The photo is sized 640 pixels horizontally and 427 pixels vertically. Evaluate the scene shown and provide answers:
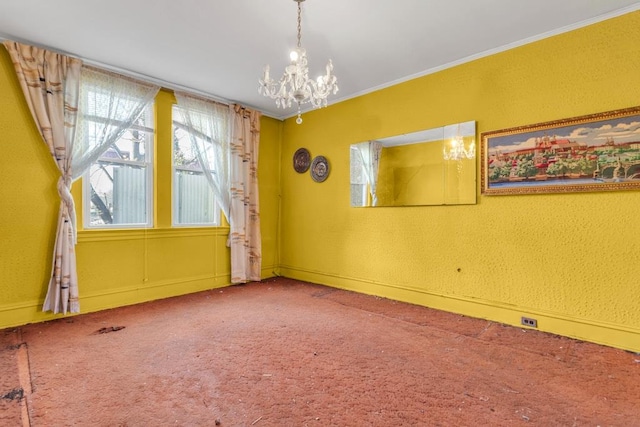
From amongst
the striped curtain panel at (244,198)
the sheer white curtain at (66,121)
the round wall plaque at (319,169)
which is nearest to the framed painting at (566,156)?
the round wall plaque at (319,169)

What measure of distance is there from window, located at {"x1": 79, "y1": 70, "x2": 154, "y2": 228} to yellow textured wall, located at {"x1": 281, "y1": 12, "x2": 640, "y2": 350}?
241 centimetres

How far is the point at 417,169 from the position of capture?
11.9ft

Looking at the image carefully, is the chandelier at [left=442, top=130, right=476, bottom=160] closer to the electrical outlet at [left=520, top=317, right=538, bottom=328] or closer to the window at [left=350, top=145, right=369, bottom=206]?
the window at [left=350, top=145, right=369, bottom=206]

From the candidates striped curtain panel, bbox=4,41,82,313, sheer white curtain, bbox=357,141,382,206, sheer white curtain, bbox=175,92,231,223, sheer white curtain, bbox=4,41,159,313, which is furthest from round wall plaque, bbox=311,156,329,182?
striped curtain panel, bbox=4,41,82,313

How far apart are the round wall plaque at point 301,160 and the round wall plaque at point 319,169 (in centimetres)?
14

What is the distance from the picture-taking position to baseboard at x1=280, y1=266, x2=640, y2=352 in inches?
97.5

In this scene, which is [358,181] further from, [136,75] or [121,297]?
[121,297]

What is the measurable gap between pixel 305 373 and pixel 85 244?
276 cm

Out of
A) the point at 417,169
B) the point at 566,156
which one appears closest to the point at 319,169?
the point at 417,169

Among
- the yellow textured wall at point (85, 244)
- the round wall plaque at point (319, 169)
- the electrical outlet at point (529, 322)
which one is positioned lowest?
the electrical outlet at point (529, 322)

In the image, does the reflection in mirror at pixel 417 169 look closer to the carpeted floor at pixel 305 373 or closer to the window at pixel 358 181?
the window at pixel 358 181

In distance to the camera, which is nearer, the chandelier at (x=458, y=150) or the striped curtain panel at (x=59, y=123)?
the striped curtain panel at (x=59, y=123)

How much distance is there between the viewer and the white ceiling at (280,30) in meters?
2.40

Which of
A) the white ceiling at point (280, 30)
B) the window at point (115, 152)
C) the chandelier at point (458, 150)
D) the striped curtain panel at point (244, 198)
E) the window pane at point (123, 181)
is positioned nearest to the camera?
the white ceiling at point (280, 30)
